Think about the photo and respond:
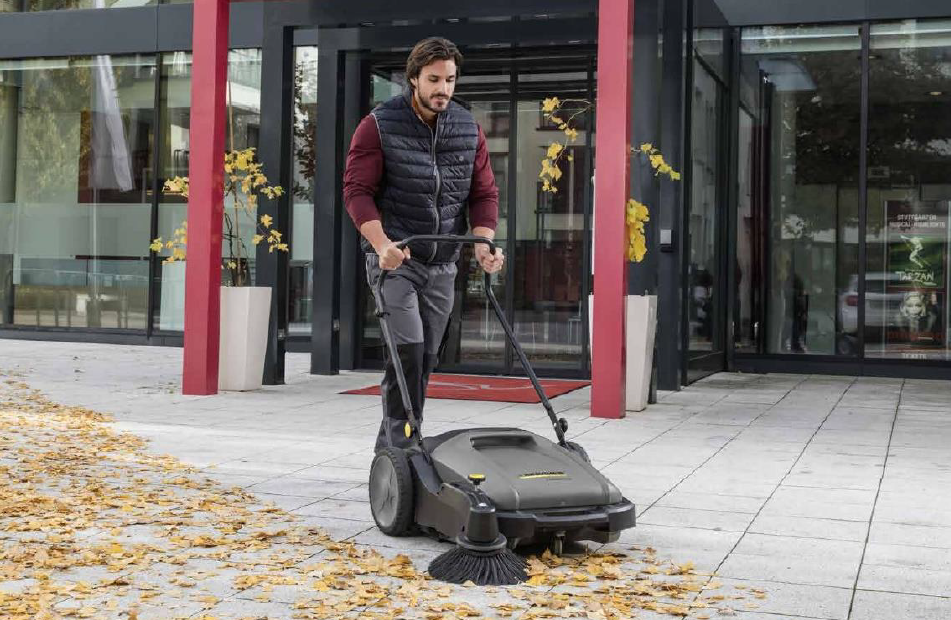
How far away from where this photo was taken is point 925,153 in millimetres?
13906

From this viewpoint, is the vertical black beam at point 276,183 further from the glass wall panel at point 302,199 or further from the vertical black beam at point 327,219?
the glass wall panel at point 302,199

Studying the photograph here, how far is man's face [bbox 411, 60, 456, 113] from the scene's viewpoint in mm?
5078


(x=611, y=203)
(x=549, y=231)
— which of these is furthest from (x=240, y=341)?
(x=549, y=231)

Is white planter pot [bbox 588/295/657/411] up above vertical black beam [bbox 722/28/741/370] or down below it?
below

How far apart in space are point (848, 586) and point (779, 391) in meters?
7.71

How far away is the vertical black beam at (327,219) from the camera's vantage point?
1262 centimetres

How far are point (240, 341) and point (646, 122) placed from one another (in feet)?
13.6

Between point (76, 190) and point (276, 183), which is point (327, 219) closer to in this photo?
point (276, 183)

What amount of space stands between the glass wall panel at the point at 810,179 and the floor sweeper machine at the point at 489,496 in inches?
393

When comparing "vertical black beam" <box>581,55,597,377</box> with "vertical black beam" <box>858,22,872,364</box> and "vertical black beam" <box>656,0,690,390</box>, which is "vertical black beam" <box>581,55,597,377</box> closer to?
"vertical black beam" <box>656,0,690,390</box>

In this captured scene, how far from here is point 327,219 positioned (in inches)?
498

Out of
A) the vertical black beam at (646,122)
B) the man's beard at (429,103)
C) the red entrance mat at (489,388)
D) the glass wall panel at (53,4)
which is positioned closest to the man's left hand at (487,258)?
the man's beard at (429,103)

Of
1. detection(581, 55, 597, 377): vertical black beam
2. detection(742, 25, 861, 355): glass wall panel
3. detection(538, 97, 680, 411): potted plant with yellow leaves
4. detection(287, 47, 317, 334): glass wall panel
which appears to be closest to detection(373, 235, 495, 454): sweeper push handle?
detection(538, 97, 680, 411): potted plant with yellow leaves

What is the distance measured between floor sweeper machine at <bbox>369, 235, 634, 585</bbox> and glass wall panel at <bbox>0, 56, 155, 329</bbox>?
→ 13001 mm
